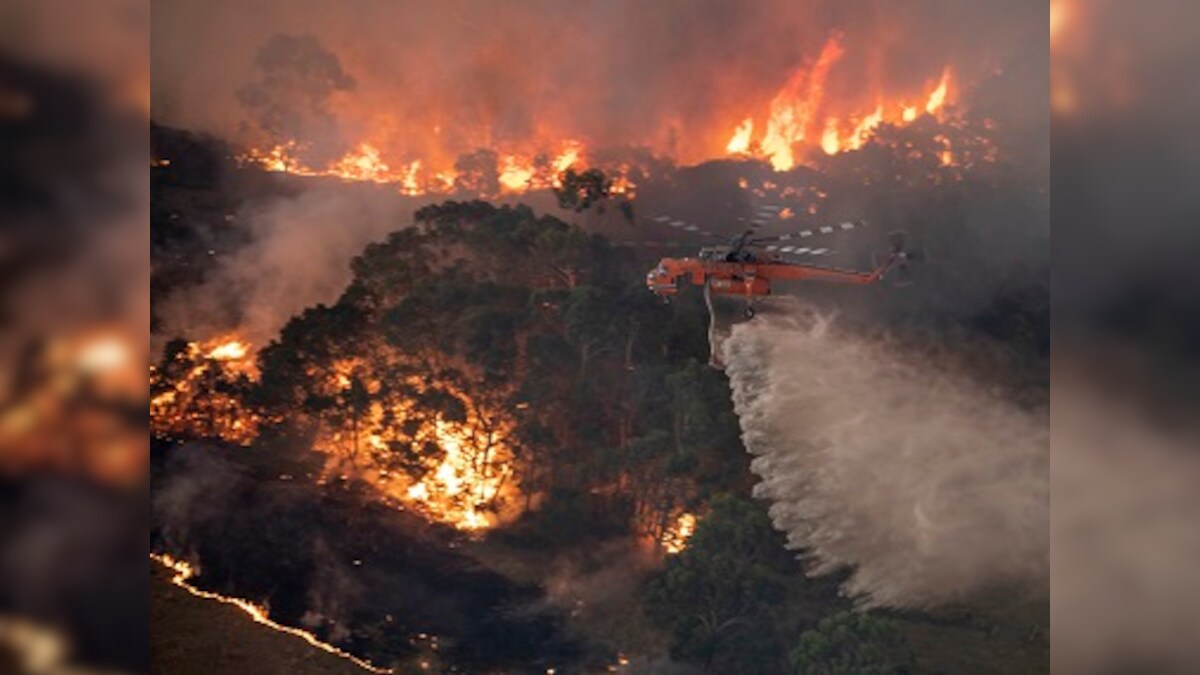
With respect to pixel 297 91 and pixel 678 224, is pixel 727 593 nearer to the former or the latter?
pixel 678 224

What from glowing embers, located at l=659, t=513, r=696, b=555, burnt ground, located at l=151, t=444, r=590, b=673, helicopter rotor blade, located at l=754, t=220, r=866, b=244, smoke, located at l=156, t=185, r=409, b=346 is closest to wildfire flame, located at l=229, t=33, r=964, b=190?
smoke, located at l=156, t=185, r=409, b=346

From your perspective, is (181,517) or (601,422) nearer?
(181,517)

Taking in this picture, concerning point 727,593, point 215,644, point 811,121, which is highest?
point 811,121

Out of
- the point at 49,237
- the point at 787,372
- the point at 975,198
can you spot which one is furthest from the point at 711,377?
the point at 49,237

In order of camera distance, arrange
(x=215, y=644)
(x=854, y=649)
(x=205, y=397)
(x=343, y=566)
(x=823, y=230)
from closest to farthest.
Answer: (x=854, y=649) → (x=215, y=644) → (x=343, y=566) → (x=205, y=397) → (x=823, y=230)

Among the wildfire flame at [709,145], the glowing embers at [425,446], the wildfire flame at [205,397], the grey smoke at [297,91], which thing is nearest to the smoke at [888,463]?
the wildfire flame at [709,145]

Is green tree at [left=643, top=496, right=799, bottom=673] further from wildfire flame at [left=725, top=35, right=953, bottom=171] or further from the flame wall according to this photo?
the flame wall

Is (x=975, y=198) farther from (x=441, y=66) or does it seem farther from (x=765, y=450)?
(x=441, y=66)

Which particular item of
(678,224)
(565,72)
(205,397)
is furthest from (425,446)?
(565,72)
